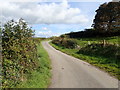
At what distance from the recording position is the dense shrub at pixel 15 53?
19.2 ft

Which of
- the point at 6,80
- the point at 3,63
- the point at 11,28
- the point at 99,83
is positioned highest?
the point at 11,28

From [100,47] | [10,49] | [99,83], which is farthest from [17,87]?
[100,47]

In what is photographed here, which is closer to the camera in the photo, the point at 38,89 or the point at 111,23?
the point at 38,89

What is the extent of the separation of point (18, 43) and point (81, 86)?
3889mm

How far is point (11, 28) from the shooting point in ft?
24.1

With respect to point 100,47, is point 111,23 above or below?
above

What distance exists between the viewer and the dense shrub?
19.2 ft

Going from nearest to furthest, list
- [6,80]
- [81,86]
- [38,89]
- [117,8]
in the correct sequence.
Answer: [6,80] → [38,89] → [81,86] → [117,8]

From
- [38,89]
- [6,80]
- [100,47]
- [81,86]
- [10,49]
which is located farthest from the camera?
[100,47]

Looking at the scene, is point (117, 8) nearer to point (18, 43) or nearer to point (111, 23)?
point (111, 23)

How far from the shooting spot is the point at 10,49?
668 cm

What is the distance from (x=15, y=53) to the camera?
6777 mm

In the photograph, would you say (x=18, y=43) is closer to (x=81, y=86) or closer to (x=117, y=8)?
(x=81, y=86)

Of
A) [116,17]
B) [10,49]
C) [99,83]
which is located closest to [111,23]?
[116,17]
